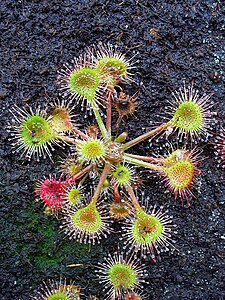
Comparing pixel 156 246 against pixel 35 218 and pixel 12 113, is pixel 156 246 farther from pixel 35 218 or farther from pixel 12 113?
pixel 12 113

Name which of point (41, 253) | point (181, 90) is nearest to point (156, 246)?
point (41, 253)

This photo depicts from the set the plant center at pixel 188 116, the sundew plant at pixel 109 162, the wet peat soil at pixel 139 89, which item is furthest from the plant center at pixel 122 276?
the plant center at pixel 188 116

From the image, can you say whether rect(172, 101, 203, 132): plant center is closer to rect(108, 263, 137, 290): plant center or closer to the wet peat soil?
the wet peat soil

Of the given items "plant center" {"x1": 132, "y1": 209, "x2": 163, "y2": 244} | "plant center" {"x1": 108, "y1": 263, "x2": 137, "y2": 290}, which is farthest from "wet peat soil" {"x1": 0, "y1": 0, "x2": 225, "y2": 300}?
"plant center" {"x1": 132, "y1": 209, "x2": 163, "y2": 244}

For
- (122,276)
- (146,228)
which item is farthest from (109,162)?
(122,276)

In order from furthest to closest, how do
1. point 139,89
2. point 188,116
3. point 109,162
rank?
point 139,89, point 109,162, point 188,116

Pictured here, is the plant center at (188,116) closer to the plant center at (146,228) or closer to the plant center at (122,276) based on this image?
the plant center at (146,228)

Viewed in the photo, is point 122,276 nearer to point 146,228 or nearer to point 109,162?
point 146,228
